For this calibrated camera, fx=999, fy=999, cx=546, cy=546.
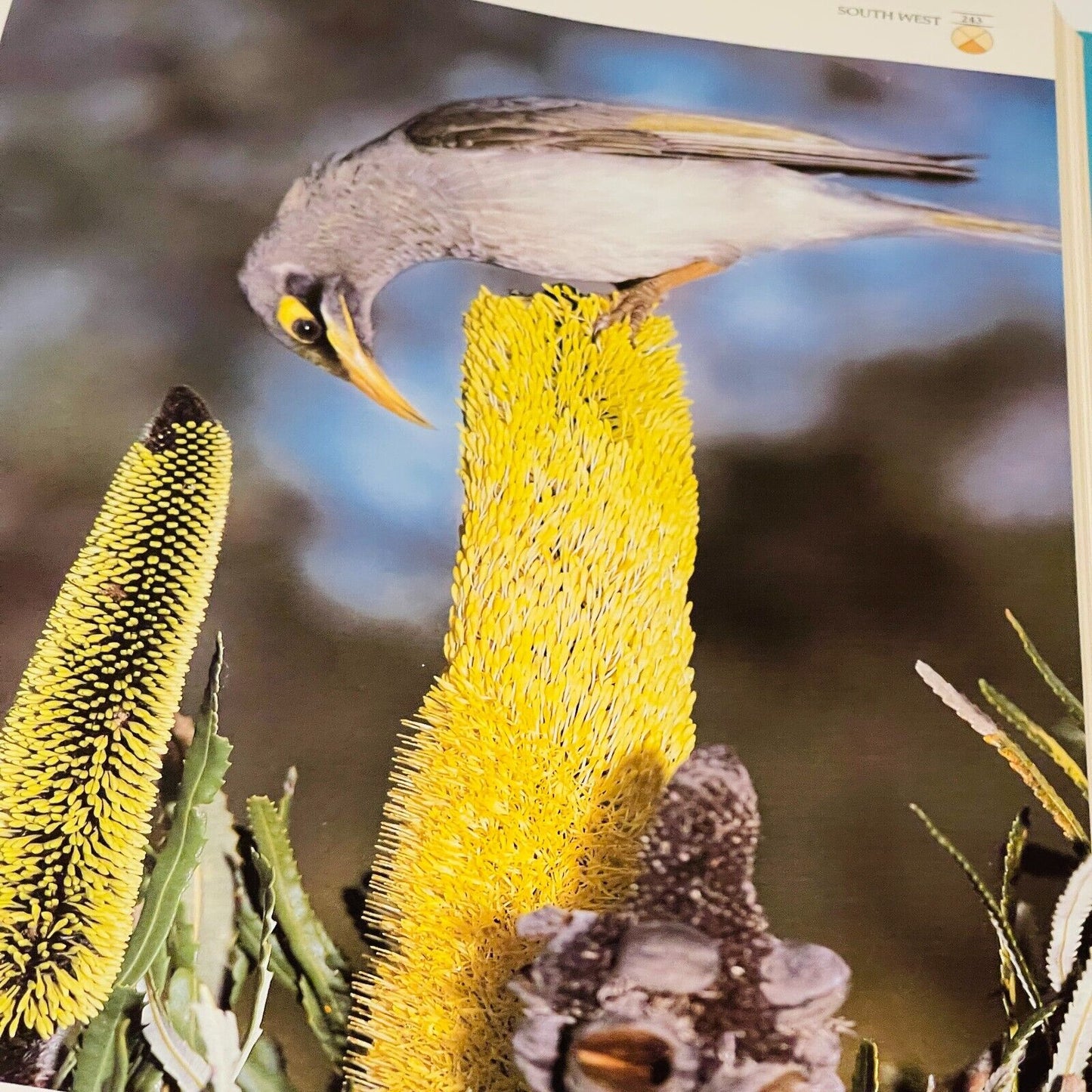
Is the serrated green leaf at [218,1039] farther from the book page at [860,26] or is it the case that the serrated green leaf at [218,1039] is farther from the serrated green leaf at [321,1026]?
the book page at [860,26]

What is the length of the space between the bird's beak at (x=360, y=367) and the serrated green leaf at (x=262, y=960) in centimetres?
19

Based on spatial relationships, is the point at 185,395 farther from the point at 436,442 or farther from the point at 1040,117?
the point at 1040,117

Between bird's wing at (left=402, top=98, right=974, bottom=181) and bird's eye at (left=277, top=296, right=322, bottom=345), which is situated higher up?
bird's wing at (left=402, top=98, right=974, bottom=181)

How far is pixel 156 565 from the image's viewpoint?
392 mm

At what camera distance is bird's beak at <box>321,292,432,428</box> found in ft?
1.39

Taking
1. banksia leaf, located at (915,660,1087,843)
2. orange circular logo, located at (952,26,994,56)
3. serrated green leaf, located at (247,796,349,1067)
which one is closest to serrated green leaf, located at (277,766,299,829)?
serrated green leaf, located at (247,796,349,1067)

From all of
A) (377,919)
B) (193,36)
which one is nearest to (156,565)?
(377,919)

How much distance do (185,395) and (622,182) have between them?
0.70ft

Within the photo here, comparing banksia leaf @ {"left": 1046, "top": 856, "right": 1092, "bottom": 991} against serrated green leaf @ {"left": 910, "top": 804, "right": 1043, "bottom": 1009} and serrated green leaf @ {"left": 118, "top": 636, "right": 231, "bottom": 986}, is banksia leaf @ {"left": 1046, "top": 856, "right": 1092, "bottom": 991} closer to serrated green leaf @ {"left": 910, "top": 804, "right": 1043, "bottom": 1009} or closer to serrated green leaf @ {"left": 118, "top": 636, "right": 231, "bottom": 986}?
serrated green leaf @ {"left": 910, "top": 804, "right": 1043, "bottom": 1009}

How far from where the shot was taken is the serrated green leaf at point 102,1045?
1.14ft

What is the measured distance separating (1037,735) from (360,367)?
0.32m

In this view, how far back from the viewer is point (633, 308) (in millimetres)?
434

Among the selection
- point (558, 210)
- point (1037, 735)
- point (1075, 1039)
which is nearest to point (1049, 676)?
point (1037, 735)

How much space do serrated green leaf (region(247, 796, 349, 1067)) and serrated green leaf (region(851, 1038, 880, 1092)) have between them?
19 cm
